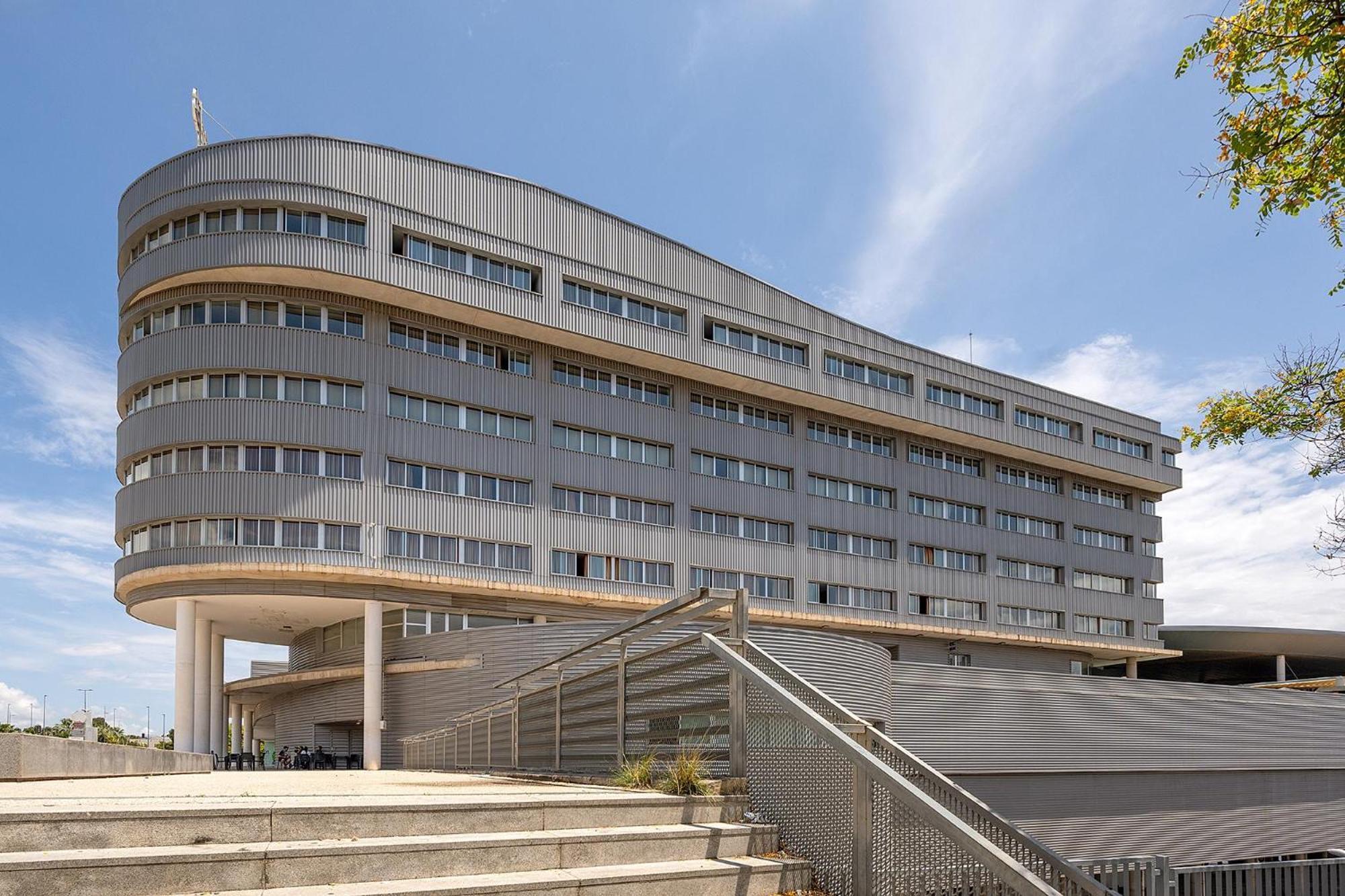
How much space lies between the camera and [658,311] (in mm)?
45125

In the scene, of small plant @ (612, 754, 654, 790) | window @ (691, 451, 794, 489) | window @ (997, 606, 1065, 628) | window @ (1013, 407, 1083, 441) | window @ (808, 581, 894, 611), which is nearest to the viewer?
small plant @ (612, 754, 654, 790)

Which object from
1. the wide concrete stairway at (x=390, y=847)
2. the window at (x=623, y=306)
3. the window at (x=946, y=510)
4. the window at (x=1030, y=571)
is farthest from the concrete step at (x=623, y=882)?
the window at (x=1030, y=571)

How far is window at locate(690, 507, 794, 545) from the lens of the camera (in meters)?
45.9

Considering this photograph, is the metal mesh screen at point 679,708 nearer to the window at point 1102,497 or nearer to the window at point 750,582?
the window at point 750,582

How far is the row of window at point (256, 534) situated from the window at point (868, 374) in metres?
22.9

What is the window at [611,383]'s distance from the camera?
43375 millimetres

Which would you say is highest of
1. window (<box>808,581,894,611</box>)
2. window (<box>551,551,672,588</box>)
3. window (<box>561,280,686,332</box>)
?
window (<box>561,280,686,332</box>)

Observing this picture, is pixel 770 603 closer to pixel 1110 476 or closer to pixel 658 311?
pixel 658 311

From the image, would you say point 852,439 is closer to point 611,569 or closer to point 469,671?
point 611,569

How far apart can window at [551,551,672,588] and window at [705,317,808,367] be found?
9.77 m

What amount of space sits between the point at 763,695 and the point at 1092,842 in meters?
34.7

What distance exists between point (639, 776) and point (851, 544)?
4374cm

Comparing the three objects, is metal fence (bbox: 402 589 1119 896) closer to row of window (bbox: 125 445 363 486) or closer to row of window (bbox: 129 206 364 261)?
row of window (bbox: 125 445 363 486)

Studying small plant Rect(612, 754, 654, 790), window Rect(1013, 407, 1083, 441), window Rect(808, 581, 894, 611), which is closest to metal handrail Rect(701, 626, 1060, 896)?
small plant Rect(612, 754, 654, 790)
